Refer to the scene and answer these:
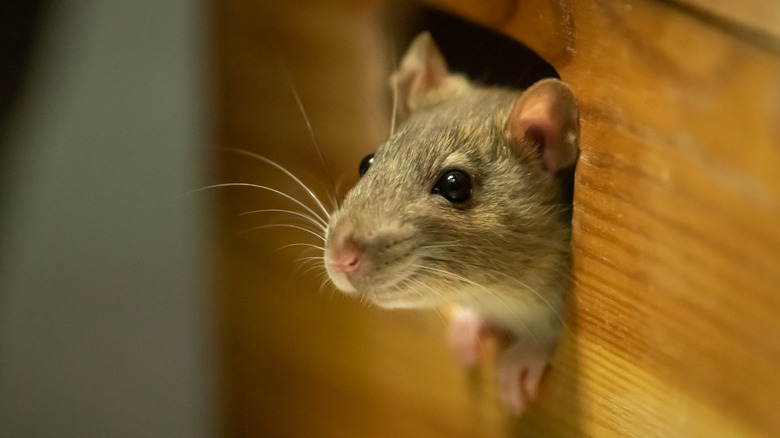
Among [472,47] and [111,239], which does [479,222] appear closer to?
[472,47]

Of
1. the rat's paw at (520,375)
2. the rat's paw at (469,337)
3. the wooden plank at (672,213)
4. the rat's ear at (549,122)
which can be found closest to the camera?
the wooden plank at (672,213)

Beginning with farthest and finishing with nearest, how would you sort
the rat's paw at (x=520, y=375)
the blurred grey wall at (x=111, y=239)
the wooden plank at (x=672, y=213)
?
1. the blurred grey wall at (x=111, y=239)
2. the rat's paw at (x=520, y=375)
3. the wooden plank at (x=672, y=213)

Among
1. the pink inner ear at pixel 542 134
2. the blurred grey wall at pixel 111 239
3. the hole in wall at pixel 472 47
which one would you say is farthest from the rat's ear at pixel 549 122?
the blurred grey wall at pixel 111 239

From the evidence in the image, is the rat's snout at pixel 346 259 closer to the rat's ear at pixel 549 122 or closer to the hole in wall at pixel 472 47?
the rat's ear at pixel 549 122

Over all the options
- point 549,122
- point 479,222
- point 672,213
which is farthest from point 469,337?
point 672,213

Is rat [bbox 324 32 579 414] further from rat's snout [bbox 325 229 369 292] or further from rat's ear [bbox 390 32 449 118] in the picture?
rat's ear [bbox 390 32 449 118]

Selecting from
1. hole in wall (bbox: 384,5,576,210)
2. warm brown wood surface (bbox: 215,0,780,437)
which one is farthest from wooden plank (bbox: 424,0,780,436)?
hole in wall (bbox: 384,5,576,210)

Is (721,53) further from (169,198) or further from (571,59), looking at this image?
(169,198)

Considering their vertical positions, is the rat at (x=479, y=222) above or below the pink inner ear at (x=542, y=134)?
below
